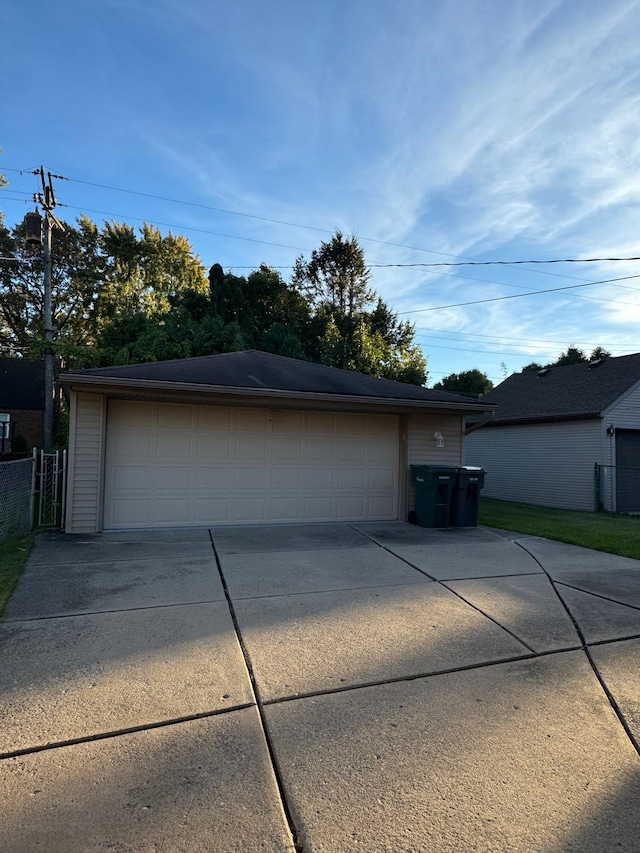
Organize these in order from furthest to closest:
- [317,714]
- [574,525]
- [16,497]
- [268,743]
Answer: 1. [574,525]
2. [16,497]
3. [317,714]
4. [268,743]

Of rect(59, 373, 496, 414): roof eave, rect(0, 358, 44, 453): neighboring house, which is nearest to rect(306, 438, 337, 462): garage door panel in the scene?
rect(59, 373, 496, 414): roof eave

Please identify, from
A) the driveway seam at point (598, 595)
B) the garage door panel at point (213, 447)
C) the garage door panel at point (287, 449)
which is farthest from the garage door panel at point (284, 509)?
the driveway seam at point (598, 595)

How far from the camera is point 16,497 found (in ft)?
23.7

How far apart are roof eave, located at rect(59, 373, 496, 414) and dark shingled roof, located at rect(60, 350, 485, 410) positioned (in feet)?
0.18

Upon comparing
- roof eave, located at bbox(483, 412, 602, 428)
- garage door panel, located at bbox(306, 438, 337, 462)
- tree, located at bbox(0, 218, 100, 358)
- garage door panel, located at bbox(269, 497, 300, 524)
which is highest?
tree, located at bbox(0, 218, 100, 358)

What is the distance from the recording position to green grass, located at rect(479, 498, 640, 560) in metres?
7.54

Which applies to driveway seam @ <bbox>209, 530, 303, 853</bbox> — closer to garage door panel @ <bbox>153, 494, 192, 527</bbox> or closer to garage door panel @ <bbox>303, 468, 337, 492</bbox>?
garage door panel @ <bbox>153, 494, 192, 527</bbox>

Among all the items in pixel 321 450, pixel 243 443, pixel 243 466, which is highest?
pixel 243 443

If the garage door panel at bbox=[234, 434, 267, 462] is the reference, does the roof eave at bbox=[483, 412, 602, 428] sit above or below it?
above

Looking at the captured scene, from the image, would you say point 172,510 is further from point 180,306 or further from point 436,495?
point 180,306

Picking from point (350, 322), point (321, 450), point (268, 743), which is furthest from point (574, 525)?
point (350, 322)

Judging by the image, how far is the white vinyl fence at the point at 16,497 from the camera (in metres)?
6.48

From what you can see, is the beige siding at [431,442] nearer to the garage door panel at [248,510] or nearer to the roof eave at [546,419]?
the garage door panel at [248,510]

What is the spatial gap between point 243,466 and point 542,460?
10.6m
